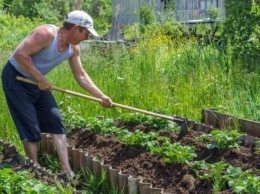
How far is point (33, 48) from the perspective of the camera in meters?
6.25

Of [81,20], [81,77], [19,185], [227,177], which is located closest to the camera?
[19,185]

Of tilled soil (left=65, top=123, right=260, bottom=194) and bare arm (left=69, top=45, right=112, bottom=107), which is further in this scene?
bare arm (left=69, top=45, right=112, bottom=107)

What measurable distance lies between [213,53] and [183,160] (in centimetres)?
441

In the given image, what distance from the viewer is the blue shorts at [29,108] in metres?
6.51

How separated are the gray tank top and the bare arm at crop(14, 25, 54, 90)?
3.0 inches

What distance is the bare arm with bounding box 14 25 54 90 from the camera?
623 cm

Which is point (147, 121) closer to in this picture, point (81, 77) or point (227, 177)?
point (81, 77)

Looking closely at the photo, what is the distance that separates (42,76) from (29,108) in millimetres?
396

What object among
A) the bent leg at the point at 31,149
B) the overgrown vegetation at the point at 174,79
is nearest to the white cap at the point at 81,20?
the overgrown vegetation at the point at 174,79

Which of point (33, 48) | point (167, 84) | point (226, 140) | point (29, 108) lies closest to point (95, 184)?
point (29, 108)

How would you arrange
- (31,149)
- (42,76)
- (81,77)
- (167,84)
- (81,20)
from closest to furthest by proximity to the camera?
(81,20) < (42,76) < (31,149) < (81,77) < (167,84)

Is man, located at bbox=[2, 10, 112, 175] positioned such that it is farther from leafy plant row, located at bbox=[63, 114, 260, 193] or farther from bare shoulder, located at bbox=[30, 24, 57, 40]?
leafy plant row, located at bbox=[63, 114, 260, 193]

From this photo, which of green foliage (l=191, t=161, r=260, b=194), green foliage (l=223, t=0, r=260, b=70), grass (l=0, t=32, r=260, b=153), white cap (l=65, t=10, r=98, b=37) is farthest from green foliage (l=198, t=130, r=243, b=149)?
green foliage (l=223, t=0, r=260, b=70)

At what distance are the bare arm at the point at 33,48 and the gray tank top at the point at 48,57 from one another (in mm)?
76
